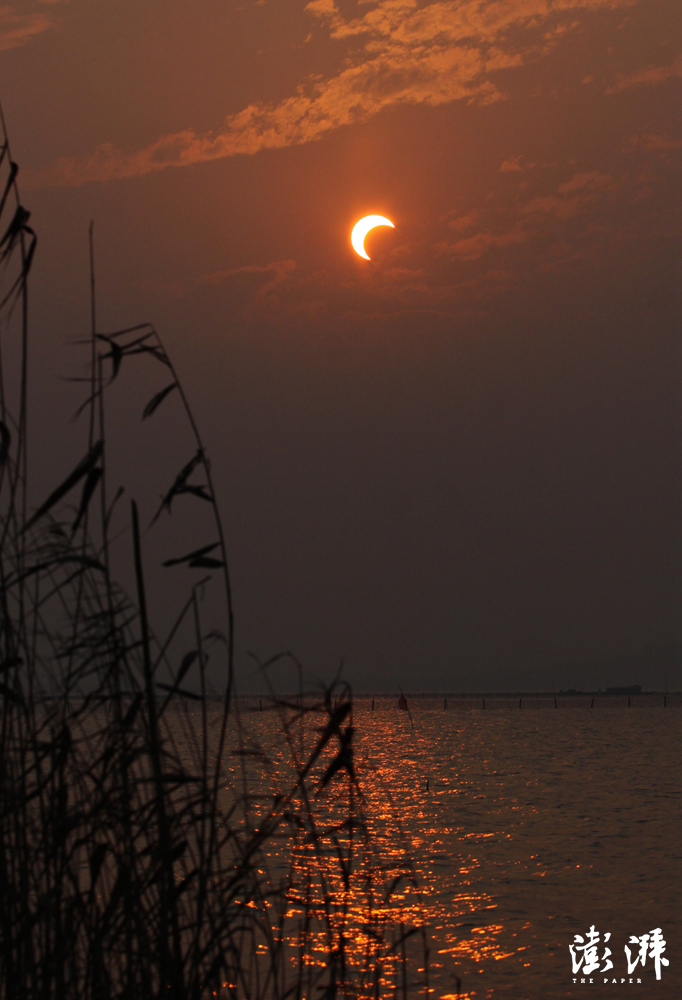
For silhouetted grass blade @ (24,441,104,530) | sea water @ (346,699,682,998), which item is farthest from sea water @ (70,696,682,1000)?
silhouetted grass blade @ (24,441,104,530)

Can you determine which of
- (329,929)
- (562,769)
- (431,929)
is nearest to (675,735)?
(562,769)

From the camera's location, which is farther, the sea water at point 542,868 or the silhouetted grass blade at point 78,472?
the sea water at point 542,868

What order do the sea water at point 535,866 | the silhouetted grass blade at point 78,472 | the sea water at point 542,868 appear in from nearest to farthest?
the silhouetted grass blade at point 78,472, the sea water at point 535,866, the sea water at point 542,868

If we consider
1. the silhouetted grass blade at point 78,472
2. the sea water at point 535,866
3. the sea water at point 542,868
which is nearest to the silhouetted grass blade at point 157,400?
the silhouetted grass blade at point 78,472

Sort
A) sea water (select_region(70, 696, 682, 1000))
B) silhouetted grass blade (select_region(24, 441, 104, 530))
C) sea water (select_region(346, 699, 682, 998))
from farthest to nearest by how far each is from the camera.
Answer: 1. sea water (select_region(346, 699, 682, 998))
2. sea water (select_region(70, 696, 682, 1000))
3. silhouetted grass blade (select_region(24, 441, 104, 530))

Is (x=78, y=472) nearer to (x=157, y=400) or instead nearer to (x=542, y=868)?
(x=157, y=400)

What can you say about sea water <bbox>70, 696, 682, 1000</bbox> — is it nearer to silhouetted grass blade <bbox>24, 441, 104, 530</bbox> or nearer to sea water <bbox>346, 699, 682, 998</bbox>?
sea water <bbox>346, 699, 682, 998</bbox>

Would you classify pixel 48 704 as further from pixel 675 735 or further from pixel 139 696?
pixel 675 735

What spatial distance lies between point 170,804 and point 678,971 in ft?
30.3

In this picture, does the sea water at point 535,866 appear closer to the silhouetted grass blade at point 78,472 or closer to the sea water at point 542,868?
the sea water at point 542,868

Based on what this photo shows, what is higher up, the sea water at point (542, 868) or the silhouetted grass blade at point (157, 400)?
the silhouetted grass blade at point (157, 400)

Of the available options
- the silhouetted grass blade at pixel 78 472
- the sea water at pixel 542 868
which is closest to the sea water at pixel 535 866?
the sea water at pixel 542 868

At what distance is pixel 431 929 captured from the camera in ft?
39.3

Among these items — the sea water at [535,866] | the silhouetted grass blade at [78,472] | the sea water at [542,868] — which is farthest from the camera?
the sea water at [542,868]
